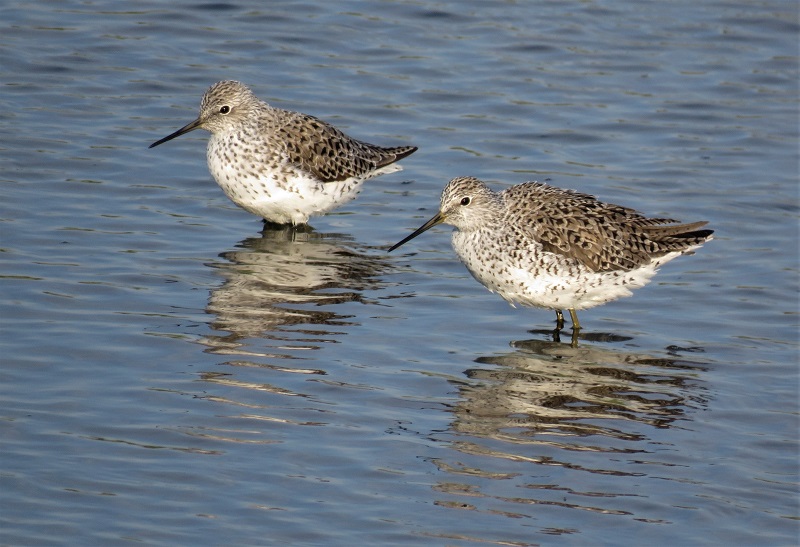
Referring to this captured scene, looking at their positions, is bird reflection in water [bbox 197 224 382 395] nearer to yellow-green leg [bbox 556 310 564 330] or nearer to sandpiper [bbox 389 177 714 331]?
sandpiper [bbox 389 177 714 331]

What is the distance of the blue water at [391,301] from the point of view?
8.98 metres

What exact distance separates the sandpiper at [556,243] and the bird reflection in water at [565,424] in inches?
21.1

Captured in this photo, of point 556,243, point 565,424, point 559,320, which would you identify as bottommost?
point 565,424

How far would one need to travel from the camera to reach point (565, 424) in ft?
33.9

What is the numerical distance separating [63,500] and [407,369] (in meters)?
3.46

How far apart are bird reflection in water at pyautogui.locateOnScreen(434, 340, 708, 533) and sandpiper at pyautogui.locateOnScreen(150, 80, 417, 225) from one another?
3.78 metres

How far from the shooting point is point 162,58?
19.5m

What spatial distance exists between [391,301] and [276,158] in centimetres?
274

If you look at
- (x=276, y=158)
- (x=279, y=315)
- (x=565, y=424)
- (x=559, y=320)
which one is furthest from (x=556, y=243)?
(x=276, y=158)

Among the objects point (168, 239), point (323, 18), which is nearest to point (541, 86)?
point (323, 18)

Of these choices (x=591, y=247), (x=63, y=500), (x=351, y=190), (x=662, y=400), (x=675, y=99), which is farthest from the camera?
(x=675, y=99)

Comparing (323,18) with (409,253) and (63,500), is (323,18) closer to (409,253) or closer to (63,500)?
(409,253)

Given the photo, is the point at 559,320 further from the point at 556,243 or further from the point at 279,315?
the point at 279,315

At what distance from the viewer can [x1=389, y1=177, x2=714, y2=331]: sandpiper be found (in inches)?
476
